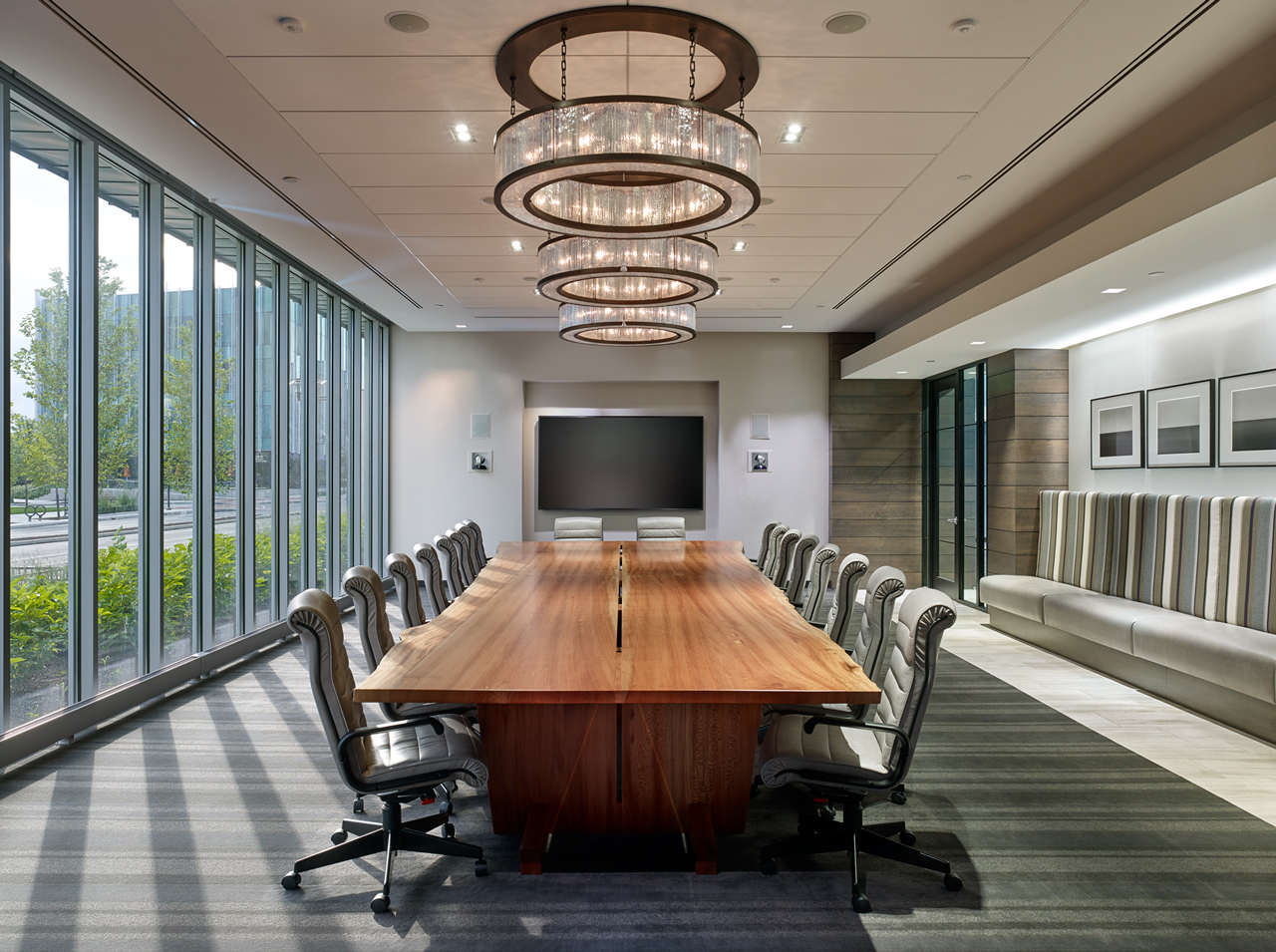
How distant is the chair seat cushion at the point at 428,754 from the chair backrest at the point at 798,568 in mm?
3103

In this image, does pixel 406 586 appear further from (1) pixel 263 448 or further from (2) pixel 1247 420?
(2) pixel 1247 420

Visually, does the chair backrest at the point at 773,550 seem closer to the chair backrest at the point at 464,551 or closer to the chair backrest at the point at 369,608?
the chair backrest at the point at 464,551

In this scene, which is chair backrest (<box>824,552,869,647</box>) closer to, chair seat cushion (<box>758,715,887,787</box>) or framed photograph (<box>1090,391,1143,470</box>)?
chair seat cushion (<box>758,715,887,787</box>)

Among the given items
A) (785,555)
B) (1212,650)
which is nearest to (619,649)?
(785,555)

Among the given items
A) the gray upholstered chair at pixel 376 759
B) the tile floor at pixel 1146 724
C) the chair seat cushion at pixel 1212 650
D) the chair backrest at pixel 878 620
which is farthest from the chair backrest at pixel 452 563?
the chair seat cushion at pixel 1212 650

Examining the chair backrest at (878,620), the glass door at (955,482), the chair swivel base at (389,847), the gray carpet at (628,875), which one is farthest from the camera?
the glass door at (955,482)

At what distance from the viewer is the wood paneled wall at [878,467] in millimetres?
10344

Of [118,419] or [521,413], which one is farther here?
[521,413]

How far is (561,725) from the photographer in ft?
9.97

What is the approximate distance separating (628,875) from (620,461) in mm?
7917

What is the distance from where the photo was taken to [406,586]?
422 cm

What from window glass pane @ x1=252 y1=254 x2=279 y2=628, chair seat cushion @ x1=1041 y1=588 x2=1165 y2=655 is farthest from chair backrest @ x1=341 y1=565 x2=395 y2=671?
chair seat cushion @ x1=1041 y1=588 x2=1165 y2=655

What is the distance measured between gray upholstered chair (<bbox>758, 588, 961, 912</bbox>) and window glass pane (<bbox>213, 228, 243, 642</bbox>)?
485 cm

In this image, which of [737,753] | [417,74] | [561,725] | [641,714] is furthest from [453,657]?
[417,74]
